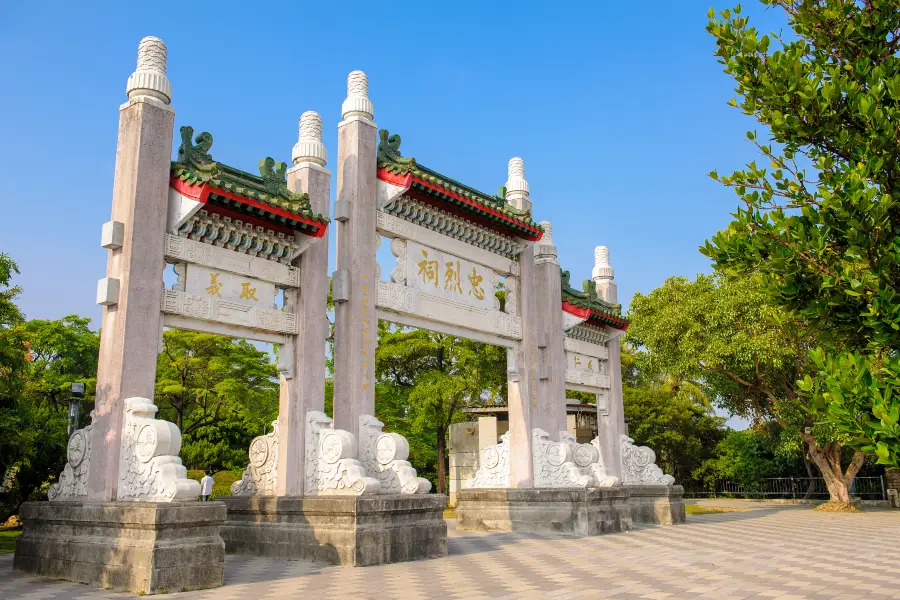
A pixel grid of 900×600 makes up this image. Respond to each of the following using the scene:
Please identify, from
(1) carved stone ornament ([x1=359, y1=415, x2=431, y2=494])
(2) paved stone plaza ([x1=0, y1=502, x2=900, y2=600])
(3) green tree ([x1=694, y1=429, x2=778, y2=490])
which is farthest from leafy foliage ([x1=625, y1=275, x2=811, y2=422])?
(1) carved stone ornament ([x1=359, y1=415, x2=431, y2=494])

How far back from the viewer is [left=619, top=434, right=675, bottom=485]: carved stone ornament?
18203 mm

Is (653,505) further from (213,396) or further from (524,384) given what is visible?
(213,396)

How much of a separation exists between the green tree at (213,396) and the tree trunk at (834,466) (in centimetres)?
1864

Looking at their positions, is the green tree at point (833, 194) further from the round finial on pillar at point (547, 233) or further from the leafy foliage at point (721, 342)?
the leafy foliage at point (721, 342)

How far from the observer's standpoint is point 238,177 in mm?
11195

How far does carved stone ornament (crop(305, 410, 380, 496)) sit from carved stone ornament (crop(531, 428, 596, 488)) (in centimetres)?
542

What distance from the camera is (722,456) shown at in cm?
3397

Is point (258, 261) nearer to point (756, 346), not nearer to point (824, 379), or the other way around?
point (824, 379)

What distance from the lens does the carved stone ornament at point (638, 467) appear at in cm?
1820

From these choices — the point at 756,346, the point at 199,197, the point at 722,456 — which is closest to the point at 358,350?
the point at 199,197

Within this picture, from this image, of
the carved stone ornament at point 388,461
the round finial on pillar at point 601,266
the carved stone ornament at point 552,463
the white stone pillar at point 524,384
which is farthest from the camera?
the round finial on pillar at point 601,266

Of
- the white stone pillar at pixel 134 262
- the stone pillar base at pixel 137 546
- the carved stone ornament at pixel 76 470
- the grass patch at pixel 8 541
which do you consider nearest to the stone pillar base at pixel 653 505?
the stone pillar base at pixel 137 546

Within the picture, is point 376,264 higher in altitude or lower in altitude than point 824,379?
higher

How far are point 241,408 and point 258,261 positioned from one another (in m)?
16.2
